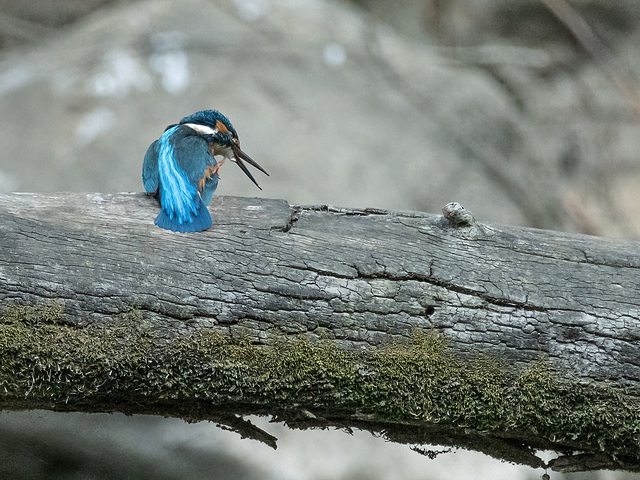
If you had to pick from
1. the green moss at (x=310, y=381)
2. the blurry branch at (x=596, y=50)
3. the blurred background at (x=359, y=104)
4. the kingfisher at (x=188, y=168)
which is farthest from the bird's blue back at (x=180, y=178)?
the blurry branch at (x=596, y=50)

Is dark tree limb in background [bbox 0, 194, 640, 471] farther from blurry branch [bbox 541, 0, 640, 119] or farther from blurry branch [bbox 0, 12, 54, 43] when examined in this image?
blurry branch [bbox 0, 12, 54, 43]

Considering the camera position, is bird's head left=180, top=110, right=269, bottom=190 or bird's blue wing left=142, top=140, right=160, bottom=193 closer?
bird's blue wing left=142, top=140, right=160, bottom=193

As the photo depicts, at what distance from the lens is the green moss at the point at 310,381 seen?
146cm

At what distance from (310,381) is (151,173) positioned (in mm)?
897

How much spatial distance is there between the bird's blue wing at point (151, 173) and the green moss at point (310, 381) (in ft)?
1.89

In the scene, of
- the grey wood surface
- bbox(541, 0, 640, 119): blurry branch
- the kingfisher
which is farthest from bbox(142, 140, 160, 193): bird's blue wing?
bbox(541, 0, 640, 119): blurry branch

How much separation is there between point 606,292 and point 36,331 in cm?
142

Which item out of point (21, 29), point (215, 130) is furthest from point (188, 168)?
point (21, 29)

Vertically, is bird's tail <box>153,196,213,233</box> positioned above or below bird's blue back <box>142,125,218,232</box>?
below

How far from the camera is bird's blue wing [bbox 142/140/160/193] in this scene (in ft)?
6.34

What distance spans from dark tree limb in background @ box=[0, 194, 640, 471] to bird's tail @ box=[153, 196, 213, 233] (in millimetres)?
28

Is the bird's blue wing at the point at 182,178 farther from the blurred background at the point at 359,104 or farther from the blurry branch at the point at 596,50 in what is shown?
the blurry branch at the point at 596,50

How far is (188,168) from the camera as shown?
1.96 meters

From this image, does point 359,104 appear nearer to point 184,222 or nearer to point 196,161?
point 196,161
